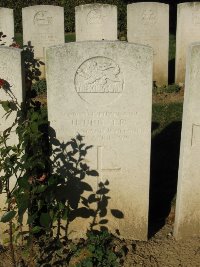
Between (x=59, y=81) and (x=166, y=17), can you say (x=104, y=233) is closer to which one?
(x=59, y=81)

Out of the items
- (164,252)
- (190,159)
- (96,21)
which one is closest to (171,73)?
(96,21)

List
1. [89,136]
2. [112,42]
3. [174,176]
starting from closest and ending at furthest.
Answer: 1. [112,42]
2. [89,136]
3. [174,176]

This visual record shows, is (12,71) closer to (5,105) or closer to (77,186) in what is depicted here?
(5,105)

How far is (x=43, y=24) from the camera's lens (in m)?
10.3

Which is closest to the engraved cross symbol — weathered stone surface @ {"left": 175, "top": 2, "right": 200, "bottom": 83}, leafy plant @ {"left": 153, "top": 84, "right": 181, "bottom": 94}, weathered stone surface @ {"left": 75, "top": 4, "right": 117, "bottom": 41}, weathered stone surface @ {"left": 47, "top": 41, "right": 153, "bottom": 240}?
weathered stone surface @ {"left": 47, "top": 41, "right": 153, "bottom": 240}

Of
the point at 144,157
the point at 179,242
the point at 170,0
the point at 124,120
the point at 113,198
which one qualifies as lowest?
the point at 179,242

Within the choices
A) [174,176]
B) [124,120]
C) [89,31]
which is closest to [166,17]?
[89,31]

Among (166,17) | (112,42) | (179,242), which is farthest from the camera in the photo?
(166,17)

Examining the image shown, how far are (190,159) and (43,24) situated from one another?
714 centimetres

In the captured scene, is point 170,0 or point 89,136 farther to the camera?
point 170,0

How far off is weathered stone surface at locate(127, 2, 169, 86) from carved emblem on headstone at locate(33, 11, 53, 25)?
6.16 ft

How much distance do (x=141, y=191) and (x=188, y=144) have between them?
67 cm

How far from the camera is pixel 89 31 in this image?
977 centimetres

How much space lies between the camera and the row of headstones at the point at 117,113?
3.82m
